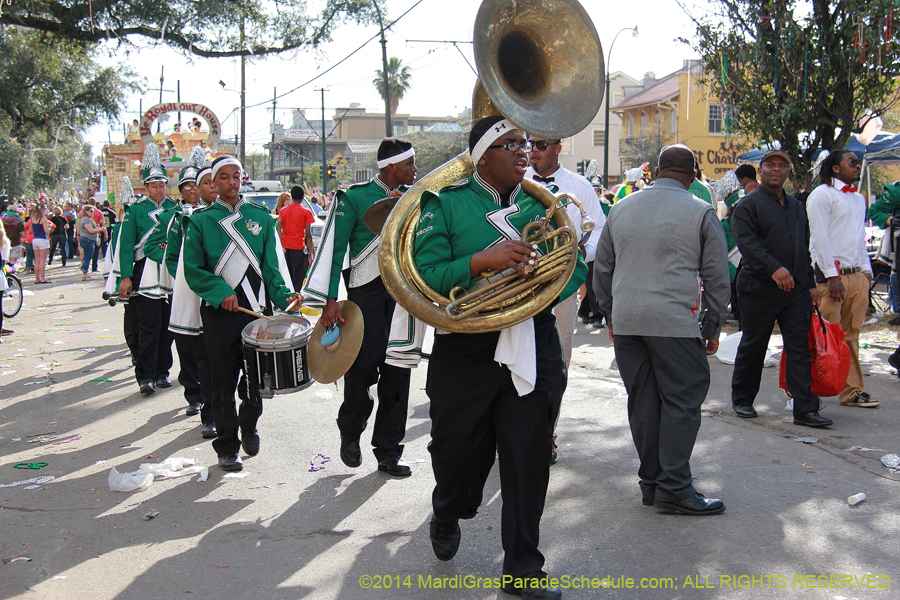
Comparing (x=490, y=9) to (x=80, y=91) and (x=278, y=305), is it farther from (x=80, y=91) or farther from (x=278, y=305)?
(x=80, y=91)

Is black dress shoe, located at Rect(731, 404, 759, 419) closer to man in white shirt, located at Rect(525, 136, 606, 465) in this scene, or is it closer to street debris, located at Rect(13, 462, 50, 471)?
man in white shirt, located at Rect(525, 136, 606, 465)

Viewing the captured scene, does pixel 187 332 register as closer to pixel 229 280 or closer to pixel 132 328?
pixel 229 280

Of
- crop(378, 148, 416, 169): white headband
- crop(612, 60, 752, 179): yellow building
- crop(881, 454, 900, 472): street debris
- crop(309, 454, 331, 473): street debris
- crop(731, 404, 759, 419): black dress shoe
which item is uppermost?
crop(612, 60, 752, 179): yellow building

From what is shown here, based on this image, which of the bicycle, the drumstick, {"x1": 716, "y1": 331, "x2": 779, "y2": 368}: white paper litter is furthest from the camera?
the bicycle

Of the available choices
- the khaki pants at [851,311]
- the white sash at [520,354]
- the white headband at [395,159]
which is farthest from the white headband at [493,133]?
the khaki pants at [851,311]

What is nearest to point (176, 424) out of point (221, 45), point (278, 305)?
point (278, 305)

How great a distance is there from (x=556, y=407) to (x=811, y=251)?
4192mm

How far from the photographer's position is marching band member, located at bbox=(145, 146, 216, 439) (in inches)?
235

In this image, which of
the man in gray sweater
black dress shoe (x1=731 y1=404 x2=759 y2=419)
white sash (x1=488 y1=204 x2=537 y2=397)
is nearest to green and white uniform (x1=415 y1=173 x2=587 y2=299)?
white sash (x1=488 y1=204 x2=537 y2=397)

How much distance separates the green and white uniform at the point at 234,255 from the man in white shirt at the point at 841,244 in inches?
168

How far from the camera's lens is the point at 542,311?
141 inches

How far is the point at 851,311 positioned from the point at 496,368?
4.58 metres

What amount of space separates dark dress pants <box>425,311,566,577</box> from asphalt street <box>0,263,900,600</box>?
375 millimetres

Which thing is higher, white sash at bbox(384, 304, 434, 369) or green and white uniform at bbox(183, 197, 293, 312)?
green and white uniform at bbox(183, 197, 293, 312)
